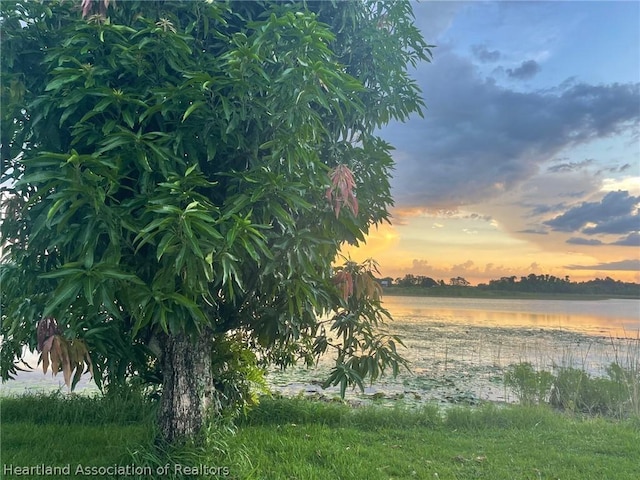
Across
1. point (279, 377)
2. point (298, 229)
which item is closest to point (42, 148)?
point (298, 229)

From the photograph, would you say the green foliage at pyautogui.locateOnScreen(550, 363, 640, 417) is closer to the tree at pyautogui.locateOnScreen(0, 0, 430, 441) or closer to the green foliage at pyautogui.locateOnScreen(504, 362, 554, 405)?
the green foliage at pyautogui.locateOnScreen(504, 362, 554, 405)

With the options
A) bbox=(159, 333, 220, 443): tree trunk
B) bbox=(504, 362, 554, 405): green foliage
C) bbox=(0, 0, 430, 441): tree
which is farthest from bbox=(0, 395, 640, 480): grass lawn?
bbox=(0, 0, 430, 441): tree

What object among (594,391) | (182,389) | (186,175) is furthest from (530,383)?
(186,175)

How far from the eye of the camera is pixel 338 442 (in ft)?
12.5

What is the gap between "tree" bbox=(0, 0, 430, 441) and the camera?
6.46ft

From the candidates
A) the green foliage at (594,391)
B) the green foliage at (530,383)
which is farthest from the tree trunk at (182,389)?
the green foliage at (594,391)

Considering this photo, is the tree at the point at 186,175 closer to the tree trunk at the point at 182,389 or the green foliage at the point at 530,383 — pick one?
the tree trunk at the point at 182,389

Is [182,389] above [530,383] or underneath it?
above

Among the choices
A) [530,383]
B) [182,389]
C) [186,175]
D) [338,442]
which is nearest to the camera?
[186,175]

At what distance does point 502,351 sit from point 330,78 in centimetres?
637

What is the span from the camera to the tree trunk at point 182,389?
296 cm

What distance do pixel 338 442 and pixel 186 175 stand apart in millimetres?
2780

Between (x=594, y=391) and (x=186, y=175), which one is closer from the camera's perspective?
(x=186, y=175)

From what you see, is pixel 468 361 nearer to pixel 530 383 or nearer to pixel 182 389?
pixel 530 383
